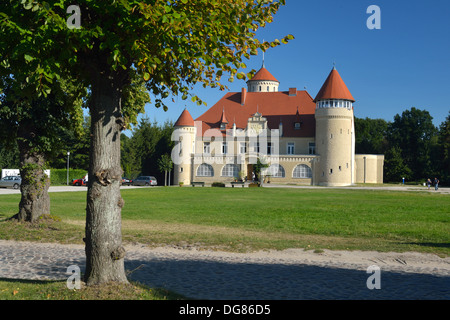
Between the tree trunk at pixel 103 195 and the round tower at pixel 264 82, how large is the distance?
260ft

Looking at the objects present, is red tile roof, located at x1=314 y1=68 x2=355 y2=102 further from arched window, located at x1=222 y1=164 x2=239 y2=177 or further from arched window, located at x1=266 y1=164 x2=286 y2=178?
arched window, located at x1=222 y1=164 x2=239 y2=177

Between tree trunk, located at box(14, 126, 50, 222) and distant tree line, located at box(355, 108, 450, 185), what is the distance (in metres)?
77.4

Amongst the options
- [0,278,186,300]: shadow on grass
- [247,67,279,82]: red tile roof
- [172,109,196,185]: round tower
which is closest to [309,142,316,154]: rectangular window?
[247,67,279,82]: red tile roof

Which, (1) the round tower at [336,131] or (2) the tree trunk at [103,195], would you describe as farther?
(1) the round tower at [336,131]

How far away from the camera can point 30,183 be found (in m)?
14.0

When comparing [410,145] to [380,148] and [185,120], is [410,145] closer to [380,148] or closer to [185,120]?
[380,148]

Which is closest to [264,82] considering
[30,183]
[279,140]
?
[279,140]

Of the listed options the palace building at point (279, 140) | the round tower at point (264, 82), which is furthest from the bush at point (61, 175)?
the round tower at point (264, 82)

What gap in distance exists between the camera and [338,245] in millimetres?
11492

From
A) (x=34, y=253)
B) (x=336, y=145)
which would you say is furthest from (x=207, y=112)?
(x=34, y=253)

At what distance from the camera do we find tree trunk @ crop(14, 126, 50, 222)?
1401 centimetres

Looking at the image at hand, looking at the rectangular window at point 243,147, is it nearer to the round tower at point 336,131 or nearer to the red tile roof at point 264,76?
the round tower at point 336,131

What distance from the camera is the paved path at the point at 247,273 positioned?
22.6 feet

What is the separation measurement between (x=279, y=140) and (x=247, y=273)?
217 feet
